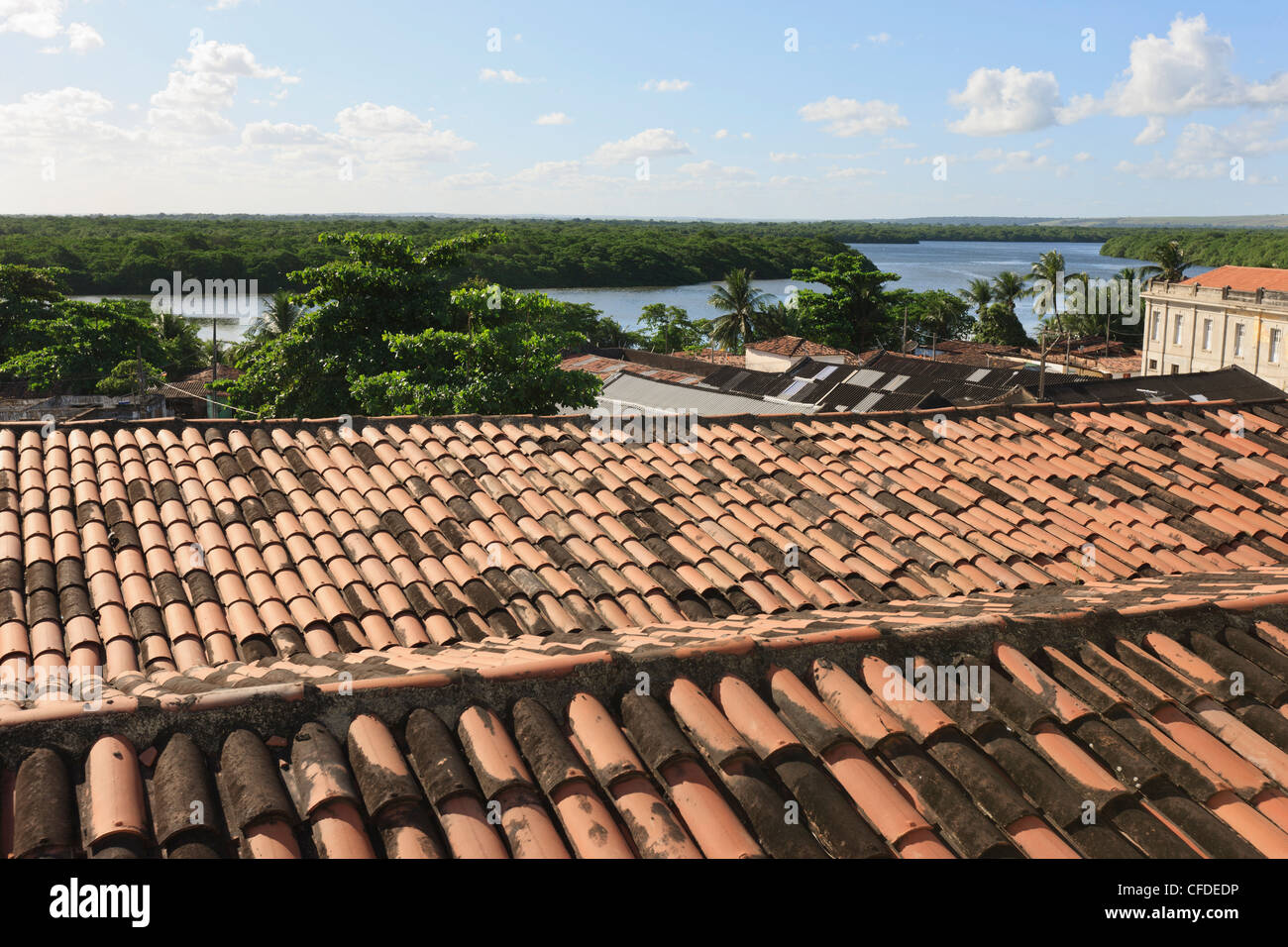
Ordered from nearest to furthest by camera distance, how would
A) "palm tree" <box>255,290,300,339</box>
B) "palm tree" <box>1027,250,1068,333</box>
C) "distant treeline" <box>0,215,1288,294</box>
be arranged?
1. "palm tree" <box>255,290,300,339</box>
2. "palm tree" <box>1027,250,1068,333</box>
3. "distant treeline" <box>0,215,1288,294</box>

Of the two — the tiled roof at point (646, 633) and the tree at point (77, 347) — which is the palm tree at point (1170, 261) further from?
the tiled roof at point (646, 633)

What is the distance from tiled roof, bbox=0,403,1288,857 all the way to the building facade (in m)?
46.9

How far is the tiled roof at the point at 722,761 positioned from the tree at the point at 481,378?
44.5 ft

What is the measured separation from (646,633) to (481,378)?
13.1m

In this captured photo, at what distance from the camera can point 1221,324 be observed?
53.9 meters

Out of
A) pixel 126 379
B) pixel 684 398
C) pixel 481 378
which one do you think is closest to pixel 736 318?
pixel 684 398

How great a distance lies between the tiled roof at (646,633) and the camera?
343cm

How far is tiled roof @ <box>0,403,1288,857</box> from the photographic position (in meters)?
3.43

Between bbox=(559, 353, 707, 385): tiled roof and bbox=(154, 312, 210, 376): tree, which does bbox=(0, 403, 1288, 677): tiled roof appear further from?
bbox=(154, 312, 210, 376): tree

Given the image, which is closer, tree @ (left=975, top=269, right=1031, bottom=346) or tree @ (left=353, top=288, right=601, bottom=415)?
tree @ (left=353, top=288, right=601, bottom=415)

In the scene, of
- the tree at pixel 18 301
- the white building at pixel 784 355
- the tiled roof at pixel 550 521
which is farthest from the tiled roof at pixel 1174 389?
the tree at pixel 18 301

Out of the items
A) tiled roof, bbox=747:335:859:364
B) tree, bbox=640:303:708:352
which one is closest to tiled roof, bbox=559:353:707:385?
tiled roof, bbox=747:335:859:364
